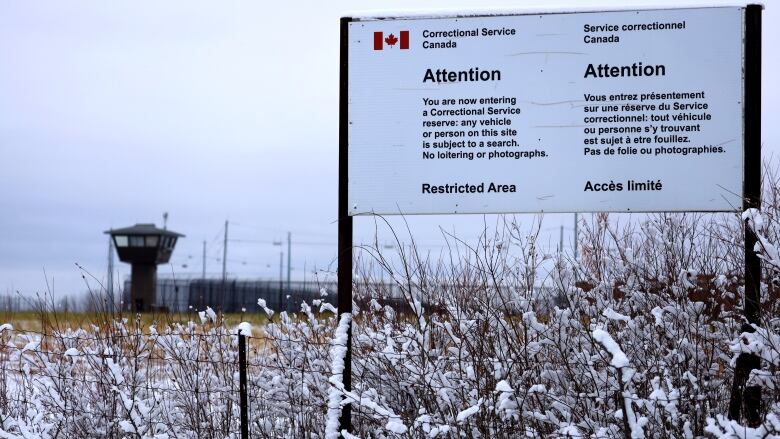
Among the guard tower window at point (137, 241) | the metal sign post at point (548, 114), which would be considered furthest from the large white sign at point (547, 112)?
the guard tower window at point (137, 241)

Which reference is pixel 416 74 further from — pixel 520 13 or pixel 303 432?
pixel 303 432

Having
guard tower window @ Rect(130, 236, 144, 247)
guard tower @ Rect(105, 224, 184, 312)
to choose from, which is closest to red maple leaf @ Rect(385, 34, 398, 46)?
guard tower @ Rect(105, 224, 184, 312)

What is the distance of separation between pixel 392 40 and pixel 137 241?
37.8m

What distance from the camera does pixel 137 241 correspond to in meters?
41.9

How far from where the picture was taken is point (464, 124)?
239 inches

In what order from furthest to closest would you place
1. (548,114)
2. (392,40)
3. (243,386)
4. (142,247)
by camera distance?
(142,247) < (392,40) < (548,114) < (243,386)

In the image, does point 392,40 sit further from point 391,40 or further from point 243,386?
point 243,386

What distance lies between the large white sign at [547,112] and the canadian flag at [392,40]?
0.03ft

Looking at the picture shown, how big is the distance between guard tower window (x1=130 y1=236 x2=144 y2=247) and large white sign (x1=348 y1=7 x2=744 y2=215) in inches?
1480

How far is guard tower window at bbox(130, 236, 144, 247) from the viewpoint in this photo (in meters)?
41.9

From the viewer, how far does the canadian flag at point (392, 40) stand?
6.22 m

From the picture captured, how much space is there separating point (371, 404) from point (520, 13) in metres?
2.98

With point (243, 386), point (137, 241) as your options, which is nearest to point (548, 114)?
point (243, 386)

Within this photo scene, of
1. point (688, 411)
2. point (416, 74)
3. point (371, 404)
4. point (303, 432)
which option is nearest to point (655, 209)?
point (688, 411)
